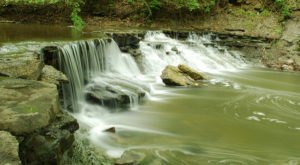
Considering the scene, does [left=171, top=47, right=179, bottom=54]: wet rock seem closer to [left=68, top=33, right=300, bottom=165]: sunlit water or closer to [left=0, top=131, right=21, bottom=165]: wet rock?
[left=68, top=33, right=300, bottom=165]: sunlit water

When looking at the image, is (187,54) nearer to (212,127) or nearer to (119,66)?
(119,66)

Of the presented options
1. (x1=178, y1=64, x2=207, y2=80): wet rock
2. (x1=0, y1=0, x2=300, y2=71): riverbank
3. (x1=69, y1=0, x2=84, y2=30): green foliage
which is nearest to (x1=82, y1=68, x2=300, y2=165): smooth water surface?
(x1=178, y1=64, x2=207, y2=80): wet rock

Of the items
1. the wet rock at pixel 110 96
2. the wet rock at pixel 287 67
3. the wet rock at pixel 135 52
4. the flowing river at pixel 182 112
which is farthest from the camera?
the wet rock at pixel 287 67

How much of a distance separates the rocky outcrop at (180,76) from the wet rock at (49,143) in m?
6.39

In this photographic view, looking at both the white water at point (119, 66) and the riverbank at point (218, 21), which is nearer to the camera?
the white water at point (119, 66)

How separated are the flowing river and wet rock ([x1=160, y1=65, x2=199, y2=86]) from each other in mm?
269

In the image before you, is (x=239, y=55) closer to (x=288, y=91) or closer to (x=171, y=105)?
(x=288, y=91)

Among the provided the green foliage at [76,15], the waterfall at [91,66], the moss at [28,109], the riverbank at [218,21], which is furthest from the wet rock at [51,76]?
the riverbank at [218,21]

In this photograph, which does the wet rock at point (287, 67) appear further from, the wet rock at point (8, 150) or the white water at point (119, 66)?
the wet rock at point (8, 150)

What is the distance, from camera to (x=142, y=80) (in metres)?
11.1

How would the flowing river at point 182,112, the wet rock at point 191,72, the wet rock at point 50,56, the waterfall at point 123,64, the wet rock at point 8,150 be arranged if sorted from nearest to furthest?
1. the wet rock at point 8,150
2. the flowing river at point 182,112
3. the wet rock at point 50,56
4. the waterfall at point 123,64
5. the wet rock at point 191,72

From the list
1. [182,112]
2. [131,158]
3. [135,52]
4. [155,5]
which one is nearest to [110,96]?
[182,112]

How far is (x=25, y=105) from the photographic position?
3955 mm

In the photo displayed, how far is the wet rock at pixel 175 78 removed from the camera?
1061 cm
